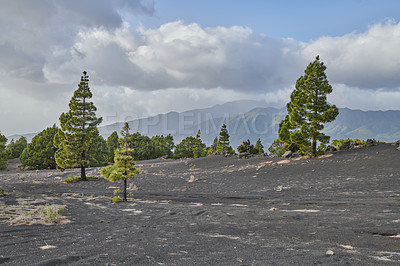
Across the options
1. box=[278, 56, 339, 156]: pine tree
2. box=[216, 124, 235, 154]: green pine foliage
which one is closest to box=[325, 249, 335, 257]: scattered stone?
box=[278, 56, 339, 156]: pine tree

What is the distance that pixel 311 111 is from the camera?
2859 centimetres

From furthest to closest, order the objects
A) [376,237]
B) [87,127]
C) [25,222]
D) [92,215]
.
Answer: [87,127]
[92,215]
[25,222]
[376,237]

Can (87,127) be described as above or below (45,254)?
above

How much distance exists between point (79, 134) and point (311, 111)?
84.7 feet

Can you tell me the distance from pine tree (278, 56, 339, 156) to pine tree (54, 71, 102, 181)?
73.0 ft

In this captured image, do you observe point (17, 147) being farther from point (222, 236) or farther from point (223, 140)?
point (222, 236)

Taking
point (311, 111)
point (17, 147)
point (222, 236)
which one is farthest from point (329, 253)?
point (17, 147)

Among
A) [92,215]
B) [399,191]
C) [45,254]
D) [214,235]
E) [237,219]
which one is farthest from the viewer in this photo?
[399,191]

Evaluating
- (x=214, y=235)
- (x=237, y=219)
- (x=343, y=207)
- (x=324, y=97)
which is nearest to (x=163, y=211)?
(x=237, y=219)

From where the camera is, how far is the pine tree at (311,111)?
1072 inches

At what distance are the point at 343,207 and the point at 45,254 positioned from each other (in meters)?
10.9

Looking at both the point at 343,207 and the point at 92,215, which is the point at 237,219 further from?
the point at 92,215

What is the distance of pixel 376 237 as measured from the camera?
6301mm

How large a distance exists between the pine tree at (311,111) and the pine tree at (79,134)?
22263 mm
